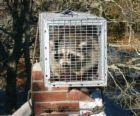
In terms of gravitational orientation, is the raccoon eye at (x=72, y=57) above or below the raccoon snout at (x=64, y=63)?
above

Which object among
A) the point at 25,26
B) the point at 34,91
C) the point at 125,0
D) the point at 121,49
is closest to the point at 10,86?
the point at 25,26

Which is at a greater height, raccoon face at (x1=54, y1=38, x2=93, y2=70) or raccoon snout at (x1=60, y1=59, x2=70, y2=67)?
raccoon face at (x1=54, y1=38, x2=93, y2=70)

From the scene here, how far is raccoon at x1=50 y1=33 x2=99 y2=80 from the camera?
136 inches

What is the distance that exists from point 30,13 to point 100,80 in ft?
36.4

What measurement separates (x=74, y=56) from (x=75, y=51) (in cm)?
4

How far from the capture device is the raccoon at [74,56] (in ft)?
11.3

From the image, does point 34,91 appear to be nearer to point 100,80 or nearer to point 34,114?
point 34,114

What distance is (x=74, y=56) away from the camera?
136 inches

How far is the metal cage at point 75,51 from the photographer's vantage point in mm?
3385

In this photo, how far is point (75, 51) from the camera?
11.4ft

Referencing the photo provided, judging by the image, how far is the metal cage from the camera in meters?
3.38

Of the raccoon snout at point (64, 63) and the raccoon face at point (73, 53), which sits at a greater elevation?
the raccoon face at point (73, 53)

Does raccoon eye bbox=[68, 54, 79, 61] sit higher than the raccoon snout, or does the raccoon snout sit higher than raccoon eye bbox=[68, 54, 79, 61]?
raccoon eye bbox=[68, 54, 79, 61]

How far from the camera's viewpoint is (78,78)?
3461 mm
